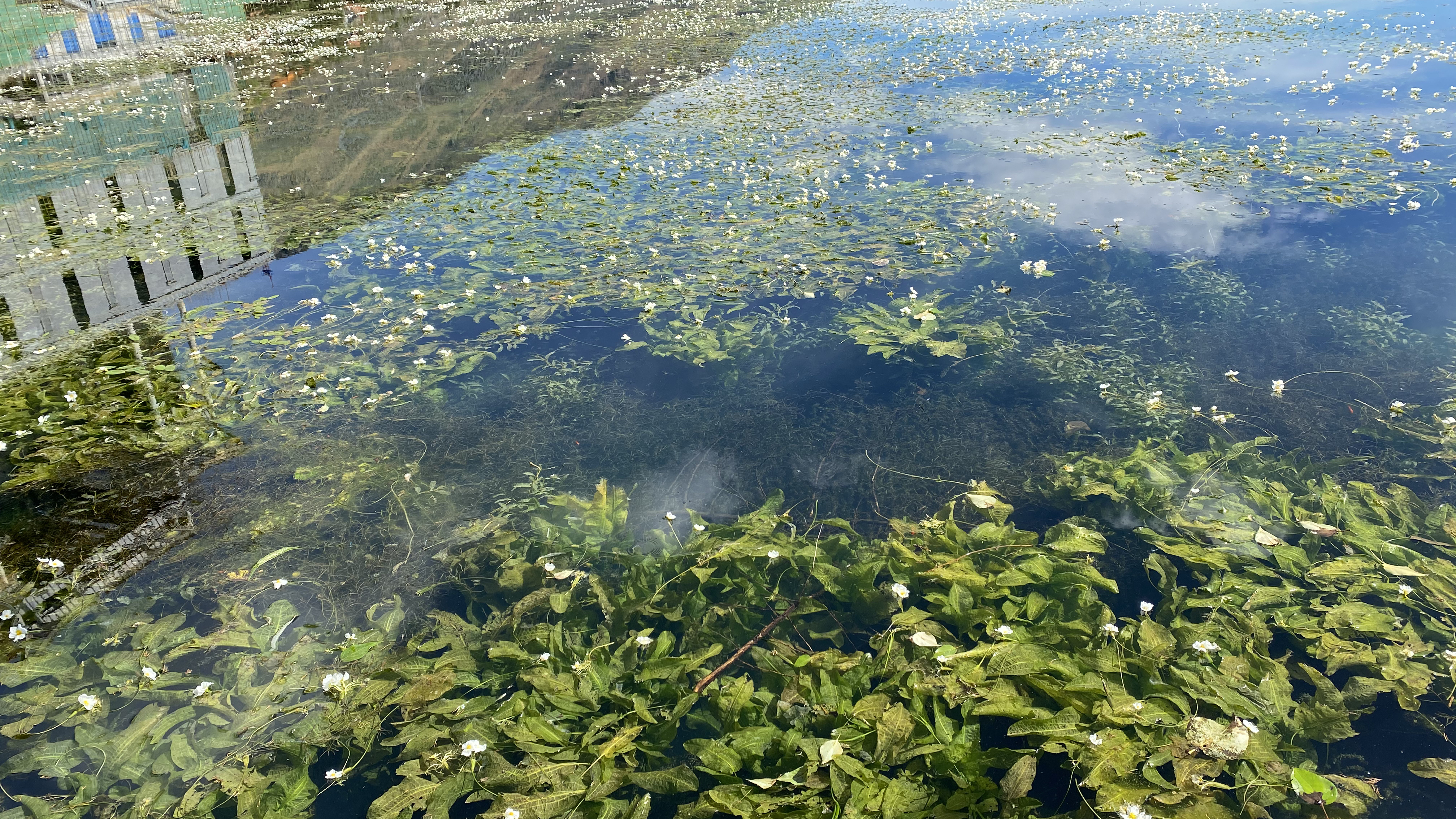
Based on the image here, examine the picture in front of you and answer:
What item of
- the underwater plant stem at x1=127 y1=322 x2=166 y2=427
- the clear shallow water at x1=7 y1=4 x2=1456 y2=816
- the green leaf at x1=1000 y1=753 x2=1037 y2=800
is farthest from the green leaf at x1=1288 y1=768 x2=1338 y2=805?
the underwater plant stem at x1=127 y1=322 x2=166 y2=427

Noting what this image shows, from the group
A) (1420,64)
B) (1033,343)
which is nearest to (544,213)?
(1033,343)

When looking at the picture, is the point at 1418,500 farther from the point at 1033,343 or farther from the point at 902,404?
the point at 902,404

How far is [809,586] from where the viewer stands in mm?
3605

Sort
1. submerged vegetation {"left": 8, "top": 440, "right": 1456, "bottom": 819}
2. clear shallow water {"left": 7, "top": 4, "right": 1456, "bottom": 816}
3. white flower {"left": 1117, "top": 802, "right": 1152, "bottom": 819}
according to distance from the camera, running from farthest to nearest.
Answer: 1. clear shallow water {"left": 7, "top": 4, "right": 1456, "bottom": 816}
2. submerged vegetation {"left": 8, "top": 440, "right": 1456, "bottom": 819}
3. white flower {"left": 1117, "top": 802, "right": 1152, "bottom": 819}

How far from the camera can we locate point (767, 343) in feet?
17.9

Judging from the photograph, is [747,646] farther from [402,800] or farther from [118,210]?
[118,210]

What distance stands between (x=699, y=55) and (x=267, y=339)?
12.7m

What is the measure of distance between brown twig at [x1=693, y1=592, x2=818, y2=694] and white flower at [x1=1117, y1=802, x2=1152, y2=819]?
148cm

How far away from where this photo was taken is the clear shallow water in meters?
4.14

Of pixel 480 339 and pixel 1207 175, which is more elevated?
pixel 1207 175

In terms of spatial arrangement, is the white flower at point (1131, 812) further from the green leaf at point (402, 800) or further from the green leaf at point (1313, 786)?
the green leaf at point (402, 800)

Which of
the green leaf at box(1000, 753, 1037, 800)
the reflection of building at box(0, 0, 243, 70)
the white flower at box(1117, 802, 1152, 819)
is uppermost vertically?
the reflection of building at box(0, 0, 243, 70)

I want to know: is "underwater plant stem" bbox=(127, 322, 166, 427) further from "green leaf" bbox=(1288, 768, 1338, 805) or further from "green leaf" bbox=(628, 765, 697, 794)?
"green leaf" bbox=(1288, 768, 1338, 805)

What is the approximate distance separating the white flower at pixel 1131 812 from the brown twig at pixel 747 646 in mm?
1482
